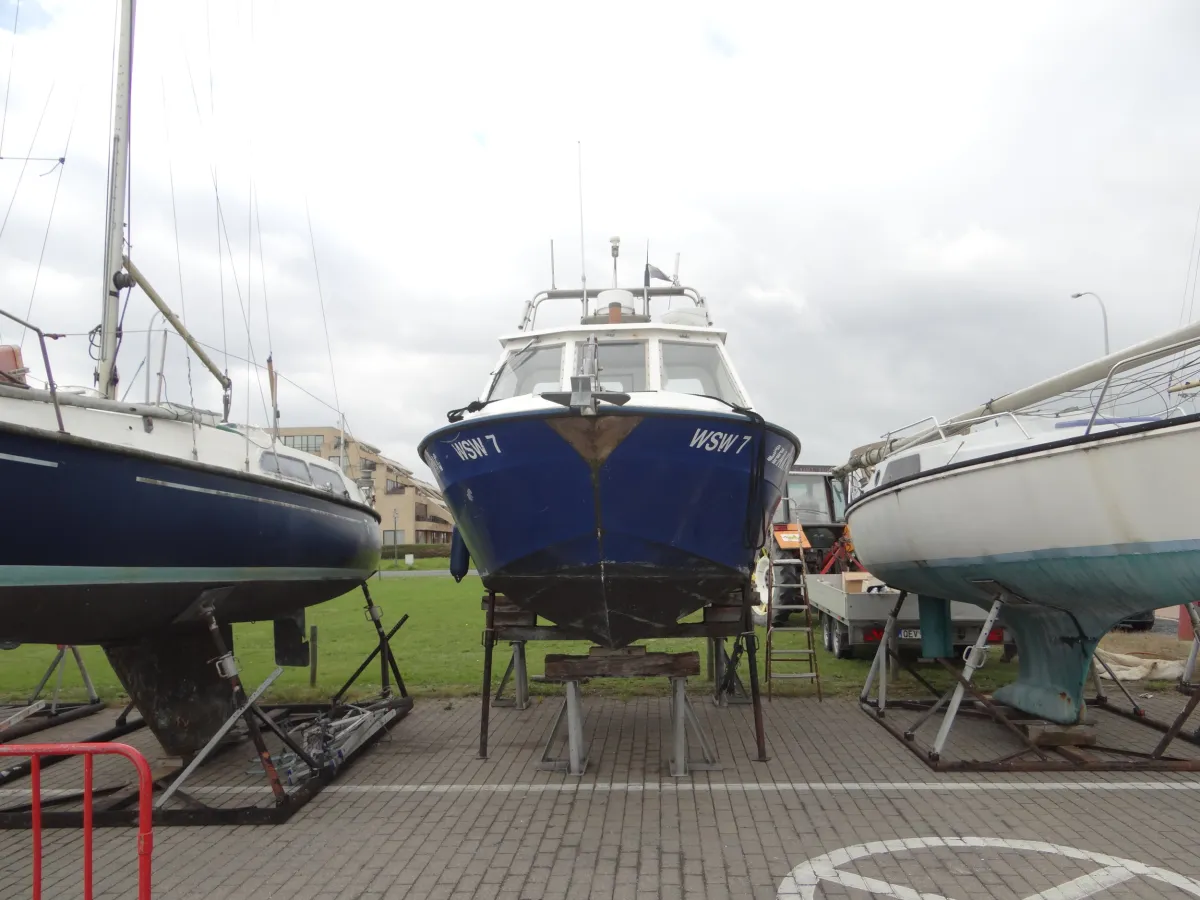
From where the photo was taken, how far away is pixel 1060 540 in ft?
17.3

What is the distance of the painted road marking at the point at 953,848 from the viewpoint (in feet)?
12.5

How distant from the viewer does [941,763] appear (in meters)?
5.76

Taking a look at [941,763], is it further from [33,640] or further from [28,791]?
[28,791]

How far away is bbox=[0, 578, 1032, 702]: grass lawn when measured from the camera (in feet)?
29.2

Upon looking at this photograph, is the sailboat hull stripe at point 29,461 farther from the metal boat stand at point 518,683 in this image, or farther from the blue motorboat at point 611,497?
the metal boat stand at point 518,683

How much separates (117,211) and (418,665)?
617 cm

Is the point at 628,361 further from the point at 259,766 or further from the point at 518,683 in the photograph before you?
the point at 259,766

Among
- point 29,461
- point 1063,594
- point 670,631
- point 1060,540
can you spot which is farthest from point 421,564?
point 1060,540

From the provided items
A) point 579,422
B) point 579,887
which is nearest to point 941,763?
point 579,887

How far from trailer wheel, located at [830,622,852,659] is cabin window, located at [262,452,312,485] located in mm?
6461

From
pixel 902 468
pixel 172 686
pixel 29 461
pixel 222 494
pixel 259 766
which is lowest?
pixel 259 766

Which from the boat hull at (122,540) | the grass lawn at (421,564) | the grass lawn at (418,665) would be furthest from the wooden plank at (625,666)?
the grass lawn at (421,564)

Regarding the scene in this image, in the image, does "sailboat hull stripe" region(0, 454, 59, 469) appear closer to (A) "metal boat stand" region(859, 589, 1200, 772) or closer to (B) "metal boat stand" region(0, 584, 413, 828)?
(B) "metal boat stand" region(0, 584, 413, 828)

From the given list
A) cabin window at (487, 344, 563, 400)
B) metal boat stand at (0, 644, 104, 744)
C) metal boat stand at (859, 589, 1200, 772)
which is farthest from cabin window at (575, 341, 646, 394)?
metal boat stand at (0, 644, 104, 744)
